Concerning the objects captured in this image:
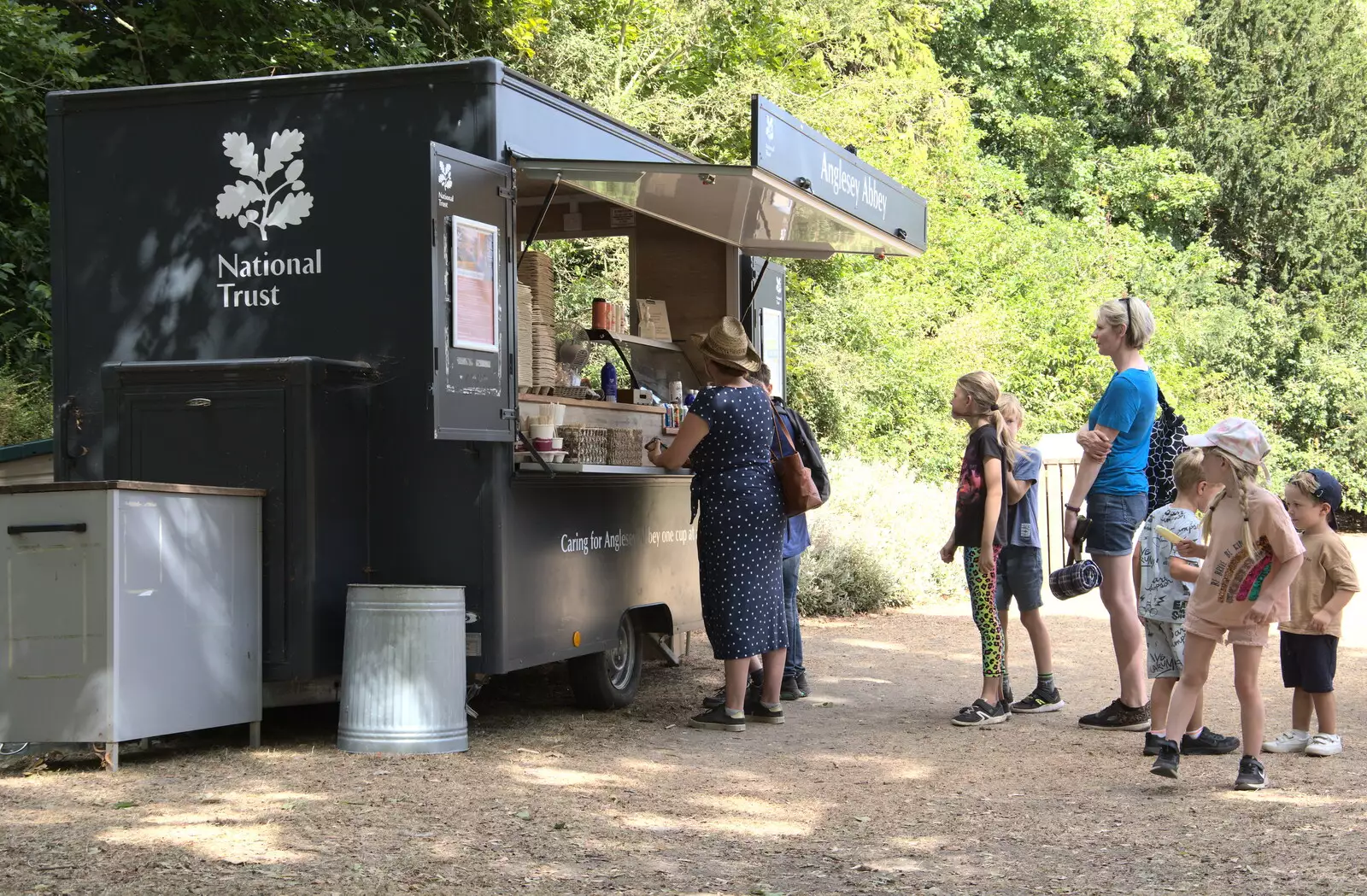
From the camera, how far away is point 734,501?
6855mm

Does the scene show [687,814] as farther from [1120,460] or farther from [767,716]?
[1120,460]

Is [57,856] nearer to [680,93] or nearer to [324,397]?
[324,397]

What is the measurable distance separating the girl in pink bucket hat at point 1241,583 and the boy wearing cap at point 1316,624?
32.5 inches

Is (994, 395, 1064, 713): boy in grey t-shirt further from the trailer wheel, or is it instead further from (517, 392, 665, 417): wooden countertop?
(517, 392, 665, 417): wooden countertop

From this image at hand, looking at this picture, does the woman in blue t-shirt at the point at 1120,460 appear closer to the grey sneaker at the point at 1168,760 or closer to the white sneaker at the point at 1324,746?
the white sneaker at the point at 1324,746

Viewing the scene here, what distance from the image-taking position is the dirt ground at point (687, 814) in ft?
13.6

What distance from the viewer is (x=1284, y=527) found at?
5320 millimetres

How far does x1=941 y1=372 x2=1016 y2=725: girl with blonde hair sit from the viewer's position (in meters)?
6.98

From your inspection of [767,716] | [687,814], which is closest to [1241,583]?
[687,814]

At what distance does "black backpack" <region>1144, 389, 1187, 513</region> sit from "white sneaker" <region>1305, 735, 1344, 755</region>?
124 centimetres

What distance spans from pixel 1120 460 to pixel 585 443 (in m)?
2.51

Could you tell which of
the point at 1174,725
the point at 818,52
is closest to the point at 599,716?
the point at 1174,725

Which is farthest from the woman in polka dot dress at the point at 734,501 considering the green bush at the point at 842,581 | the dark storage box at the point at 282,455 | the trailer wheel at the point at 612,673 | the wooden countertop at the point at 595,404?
the green bush at the point at 842,581

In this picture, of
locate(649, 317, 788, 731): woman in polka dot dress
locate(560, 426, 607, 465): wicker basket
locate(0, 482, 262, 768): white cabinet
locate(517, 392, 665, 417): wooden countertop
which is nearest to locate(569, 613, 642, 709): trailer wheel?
locate(649, 317, 788, 731): woman in polka dot dress
